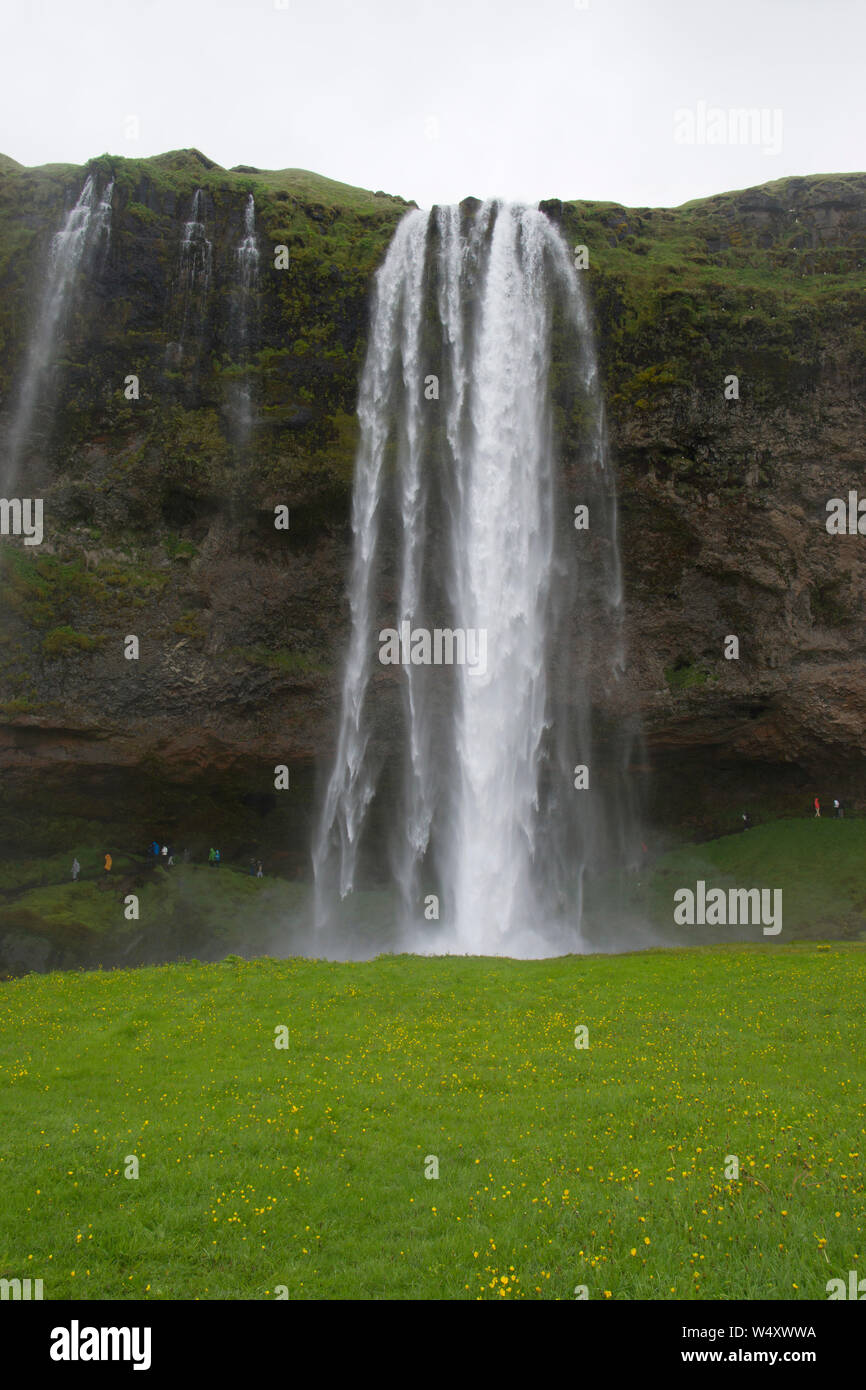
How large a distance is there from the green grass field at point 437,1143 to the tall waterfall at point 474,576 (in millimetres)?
17691

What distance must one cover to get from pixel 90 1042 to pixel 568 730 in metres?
25.9

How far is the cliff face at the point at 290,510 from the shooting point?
3681 cm

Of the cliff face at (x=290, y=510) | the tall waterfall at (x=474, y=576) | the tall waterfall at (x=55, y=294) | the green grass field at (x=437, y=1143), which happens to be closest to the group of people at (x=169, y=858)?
the cliff face at (x=290, y=510)

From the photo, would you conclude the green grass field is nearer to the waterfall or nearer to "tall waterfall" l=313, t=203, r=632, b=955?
"tall waterfall" l=313, t=203, r=632, b=955

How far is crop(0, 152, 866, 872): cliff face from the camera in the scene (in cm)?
3681

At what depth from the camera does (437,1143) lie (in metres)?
11.0

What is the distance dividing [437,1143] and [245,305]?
37018mm

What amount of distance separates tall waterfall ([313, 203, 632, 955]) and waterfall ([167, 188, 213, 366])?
7738 mm

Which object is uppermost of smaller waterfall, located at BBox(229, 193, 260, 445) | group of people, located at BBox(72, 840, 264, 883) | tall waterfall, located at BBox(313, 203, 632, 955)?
smaller waterfall, located at BBox(229, 193, 260, 445)

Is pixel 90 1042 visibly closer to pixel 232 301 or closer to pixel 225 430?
pixel 225 430

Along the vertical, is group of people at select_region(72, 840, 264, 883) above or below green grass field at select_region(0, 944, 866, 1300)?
above

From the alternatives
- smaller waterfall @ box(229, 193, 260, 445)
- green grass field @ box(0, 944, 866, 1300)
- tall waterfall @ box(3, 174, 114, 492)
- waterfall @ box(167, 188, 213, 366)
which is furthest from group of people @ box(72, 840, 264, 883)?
waterfall @ box(167, 188, 213, 366)

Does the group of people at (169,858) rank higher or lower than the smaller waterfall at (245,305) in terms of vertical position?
lower

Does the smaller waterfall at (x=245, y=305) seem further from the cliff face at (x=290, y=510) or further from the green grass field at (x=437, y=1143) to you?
the green grass field at (x=437, y=1143)
